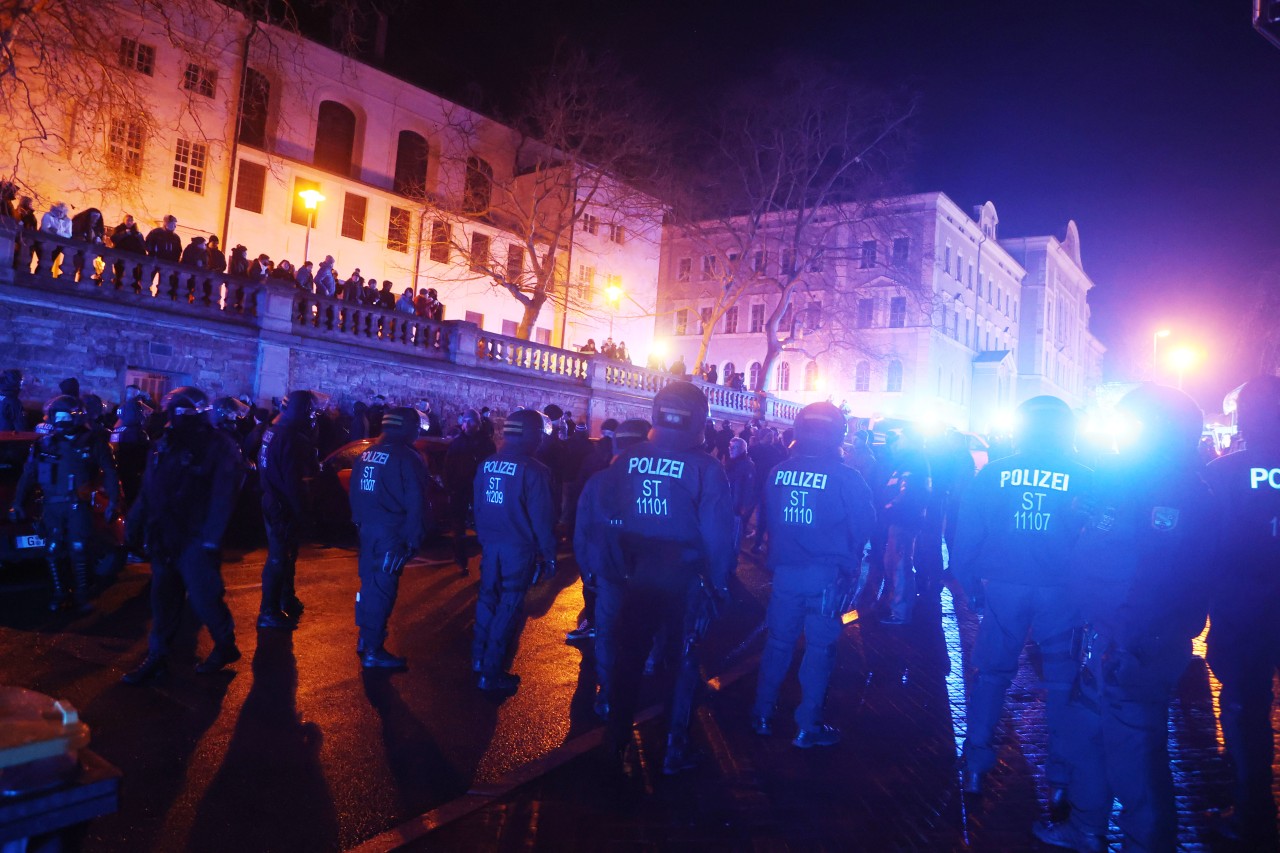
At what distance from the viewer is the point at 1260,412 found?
14.0ft

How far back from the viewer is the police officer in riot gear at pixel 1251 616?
407cm

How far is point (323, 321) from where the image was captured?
1783cm

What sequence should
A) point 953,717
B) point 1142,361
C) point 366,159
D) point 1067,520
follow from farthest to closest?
point 1142,361 < point 366,159 < point 953,717 < point 1067,520

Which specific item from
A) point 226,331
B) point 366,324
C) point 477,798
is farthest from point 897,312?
point 477,798

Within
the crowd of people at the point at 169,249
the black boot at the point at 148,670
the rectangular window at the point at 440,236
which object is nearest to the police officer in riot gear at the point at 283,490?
the black boot at the point at 148,670

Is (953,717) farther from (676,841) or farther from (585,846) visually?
(585,846)

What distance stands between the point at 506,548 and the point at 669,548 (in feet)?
6.19

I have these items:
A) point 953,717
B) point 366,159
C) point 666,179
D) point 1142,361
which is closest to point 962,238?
point 1142,361

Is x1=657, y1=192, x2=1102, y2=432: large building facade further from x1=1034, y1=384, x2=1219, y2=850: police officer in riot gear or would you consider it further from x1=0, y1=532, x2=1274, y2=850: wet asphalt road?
x1=1034, y1=384, x2=1219, y2=850: police officer in riot gear

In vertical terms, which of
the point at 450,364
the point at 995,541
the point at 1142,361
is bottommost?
the point at 995,541

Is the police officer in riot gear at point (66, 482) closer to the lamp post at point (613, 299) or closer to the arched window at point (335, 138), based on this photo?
the lamp post at point (613, 299)

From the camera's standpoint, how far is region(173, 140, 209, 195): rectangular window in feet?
92.1

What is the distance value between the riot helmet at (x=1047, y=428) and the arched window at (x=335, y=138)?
34553 millimetres

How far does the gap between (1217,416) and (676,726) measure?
31.2m
